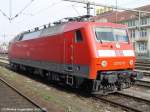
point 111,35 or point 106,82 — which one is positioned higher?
point 111,35

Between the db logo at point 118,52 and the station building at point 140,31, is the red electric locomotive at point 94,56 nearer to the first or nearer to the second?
the db logo at point 118,52

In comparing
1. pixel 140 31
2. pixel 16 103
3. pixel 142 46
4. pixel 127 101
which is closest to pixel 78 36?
pixel 127 101

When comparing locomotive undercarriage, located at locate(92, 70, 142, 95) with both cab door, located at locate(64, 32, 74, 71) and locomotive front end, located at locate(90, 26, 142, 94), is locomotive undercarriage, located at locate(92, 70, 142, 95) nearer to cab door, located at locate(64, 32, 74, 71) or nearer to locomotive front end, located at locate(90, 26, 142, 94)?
locomotive front end, located at locate(90, 26, 142, 94)

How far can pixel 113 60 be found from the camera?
532 inches

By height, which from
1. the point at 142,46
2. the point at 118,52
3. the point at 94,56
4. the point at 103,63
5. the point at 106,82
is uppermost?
the point at 142,46

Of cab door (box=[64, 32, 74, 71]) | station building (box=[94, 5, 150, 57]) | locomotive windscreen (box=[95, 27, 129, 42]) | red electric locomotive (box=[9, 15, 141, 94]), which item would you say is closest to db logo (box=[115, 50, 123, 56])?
red electric locomotive (box=[9, 15, 141, 94])

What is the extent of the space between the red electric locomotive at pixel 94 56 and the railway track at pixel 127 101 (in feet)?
1.17

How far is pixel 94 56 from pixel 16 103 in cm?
330

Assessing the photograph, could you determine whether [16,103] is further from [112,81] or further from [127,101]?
[127,101]

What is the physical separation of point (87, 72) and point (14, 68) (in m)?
17.8

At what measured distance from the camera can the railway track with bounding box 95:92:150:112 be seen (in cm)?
1115

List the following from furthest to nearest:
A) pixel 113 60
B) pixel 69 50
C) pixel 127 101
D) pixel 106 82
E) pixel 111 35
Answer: pixel 69 50, pixel 111 35, pixel 106 82, pixel 113 60, pixel 127 101

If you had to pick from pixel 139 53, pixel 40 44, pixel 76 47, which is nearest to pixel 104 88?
pixel 76 47

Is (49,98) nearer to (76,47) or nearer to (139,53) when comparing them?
(76,47)
